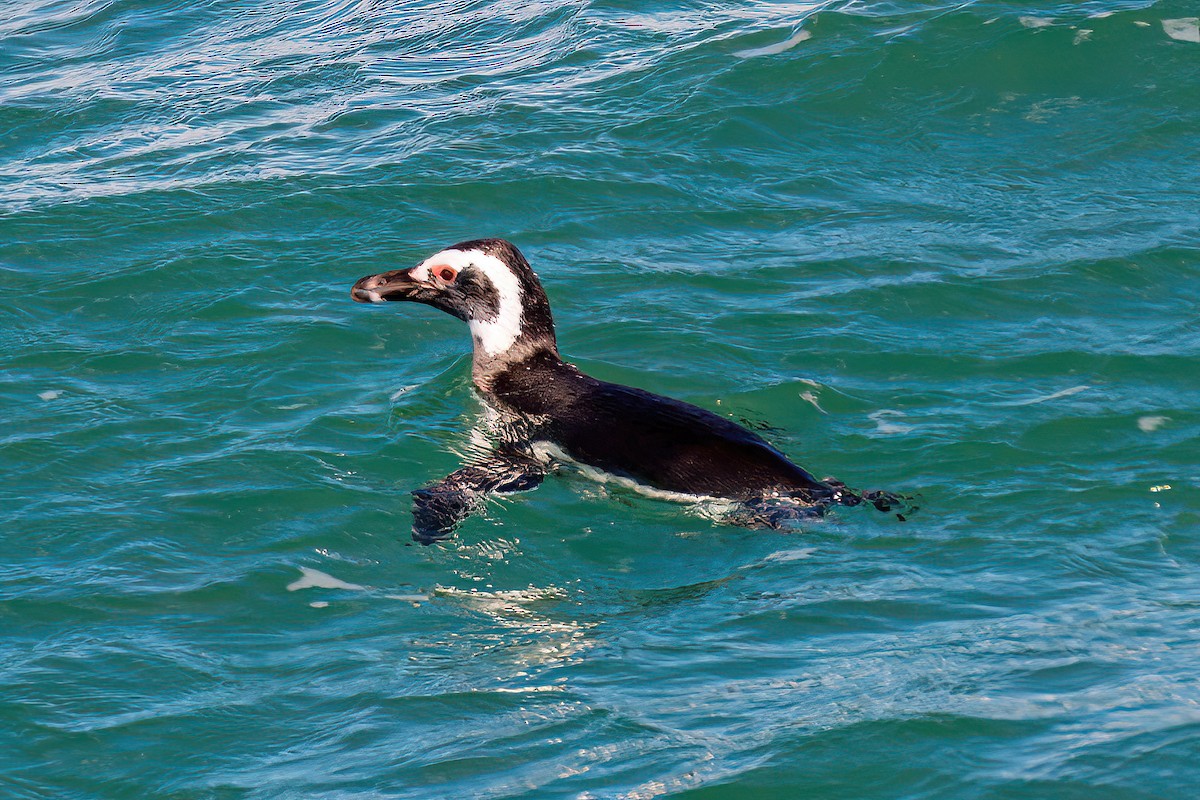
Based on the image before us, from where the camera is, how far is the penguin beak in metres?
9.34

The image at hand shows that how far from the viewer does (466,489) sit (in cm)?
814

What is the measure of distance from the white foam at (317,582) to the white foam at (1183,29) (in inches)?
Answer: 438

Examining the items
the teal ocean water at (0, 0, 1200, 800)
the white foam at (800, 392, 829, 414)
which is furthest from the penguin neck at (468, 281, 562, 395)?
the white foam at (800, 392, 829, 414)

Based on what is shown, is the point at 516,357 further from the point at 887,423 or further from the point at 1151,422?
the point at 1151,422

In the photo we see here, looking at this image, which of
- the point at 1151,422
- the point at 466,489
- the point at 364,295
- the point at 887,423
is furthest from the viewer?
the point at 364,295

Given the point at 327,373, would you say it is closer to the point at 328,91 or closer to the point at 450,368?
the point at 450,368

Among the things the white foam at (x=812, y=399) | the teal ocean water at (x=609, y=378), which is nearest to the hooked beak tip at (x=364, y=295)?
the teal ocean water at (x=609, y=378)

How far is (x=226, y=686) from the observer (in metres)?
6.35

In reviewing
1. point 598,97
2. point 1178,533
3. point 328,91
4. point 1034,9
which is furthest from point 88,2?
point 1178,533

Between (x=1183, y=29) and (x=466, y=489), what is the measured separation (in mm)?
10346

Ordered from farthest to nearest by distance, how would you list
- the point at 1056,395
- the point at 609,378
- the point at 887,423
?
the point at 609,378, the point at 1056,395, the point at 887,423

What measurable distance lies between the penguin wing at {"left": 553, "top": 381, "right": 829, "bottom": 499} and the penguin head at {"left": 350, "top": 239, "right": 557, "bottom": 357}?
2.73 feet

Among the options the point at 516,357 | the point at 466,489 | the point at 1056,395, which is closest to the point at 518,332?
the point at 516,357

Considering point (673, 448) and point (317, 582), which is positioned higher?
point (673, 448)
